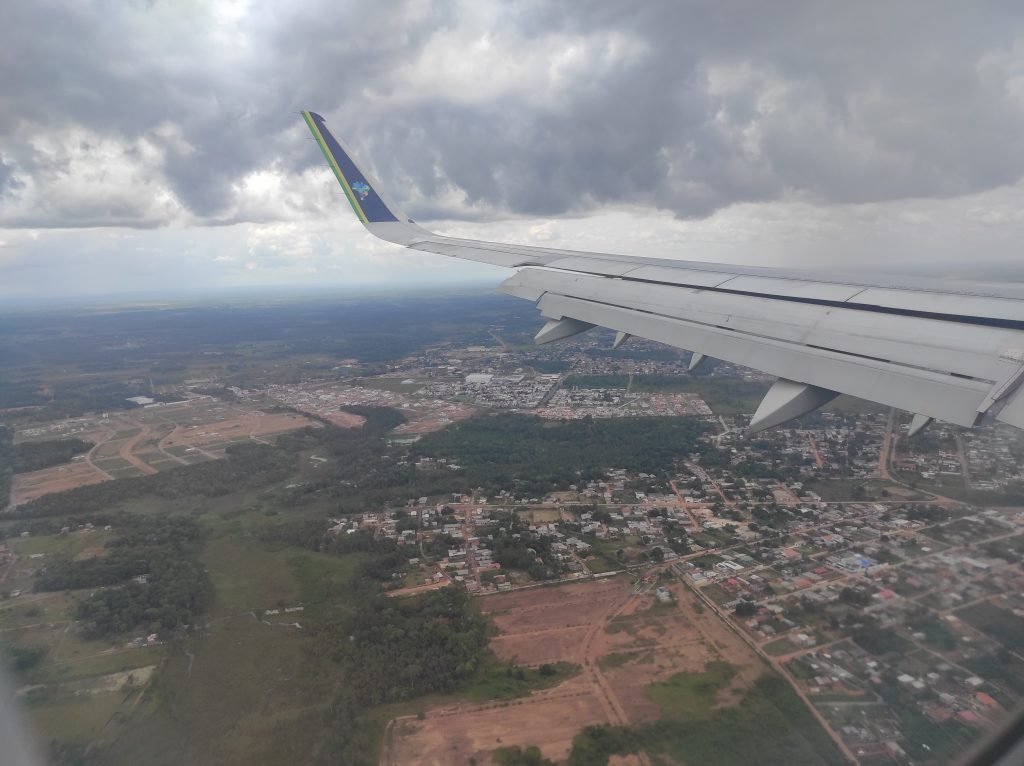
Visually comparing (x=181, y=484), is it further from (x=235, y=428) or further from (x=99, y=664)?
(x=99, y=664)

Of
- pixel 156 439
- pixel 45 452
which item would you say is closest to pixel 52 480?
pixel 45 452

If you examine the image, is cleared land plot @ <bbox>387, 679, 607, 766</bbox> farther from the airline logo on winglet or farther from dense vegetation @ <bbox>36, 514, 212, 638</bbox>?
the airline logo on winglet

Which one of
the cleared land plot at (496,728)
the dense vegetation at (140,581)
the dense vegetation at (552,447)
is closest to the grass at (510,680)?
the cleared land plot at (496,728)

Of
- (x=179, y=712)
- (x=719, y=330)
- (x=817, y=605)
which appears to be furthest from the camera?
(x=817, y=605)

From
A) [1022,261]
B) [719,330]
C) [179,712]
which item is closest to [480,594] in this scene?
[179,712]

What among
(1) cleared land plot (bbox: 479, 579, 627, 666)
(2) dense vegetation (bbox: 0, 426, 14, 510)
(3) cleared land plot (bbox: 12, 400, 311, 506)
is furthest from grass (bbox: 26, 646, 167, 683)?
(3) cleared land plot (bbox: 12, 400, 311, 506)

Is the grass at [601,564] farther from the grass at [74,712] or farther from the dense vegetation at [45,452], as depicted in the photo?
the dense vegetation at [45,452]

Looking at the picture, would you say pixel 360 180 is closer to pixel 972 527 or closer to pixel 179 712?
pixel 179 712
